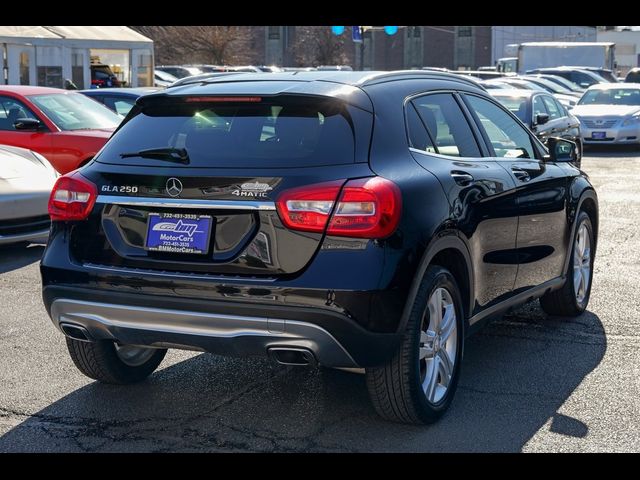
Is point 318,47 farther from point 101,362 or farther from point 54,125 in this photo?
point 101,362

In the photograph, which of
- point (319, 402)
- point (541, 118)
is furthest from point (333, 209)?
point (541, 118)

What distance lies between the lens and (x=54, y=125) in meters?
12.4

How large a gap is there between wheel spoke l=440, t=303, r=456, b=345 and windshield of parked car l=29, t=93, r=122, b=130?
8.61 m

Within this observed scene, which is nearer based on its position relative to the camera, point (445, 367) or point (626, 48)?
point (445, 367)

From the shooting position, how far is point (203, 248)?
436 cm

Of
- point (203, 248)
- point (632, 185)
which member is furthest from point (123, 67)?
point (203, 248)

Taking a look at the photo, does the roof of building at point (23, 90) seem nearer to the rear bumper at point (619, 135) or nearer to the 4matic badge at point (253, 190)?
the 4matic badge at point (253, 190)

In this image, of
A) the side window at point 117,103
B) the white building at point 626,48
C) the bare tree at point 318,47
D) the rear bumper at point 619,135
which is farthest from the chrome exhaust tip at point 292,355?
the bare tree at point 318,47

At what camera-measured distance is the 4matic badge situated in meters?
4.28

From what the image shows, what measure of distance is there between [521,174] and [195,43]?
53036 millimetres

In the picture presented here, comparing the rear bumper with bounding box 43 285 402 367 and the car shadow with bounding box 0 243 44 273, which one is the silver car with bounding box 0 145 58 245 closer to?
the car shadow with bounding box 0 243 44 273

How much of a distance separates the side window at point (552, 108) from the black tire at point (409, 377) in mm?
13724

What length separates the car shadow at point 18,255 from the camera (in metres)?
9.09
